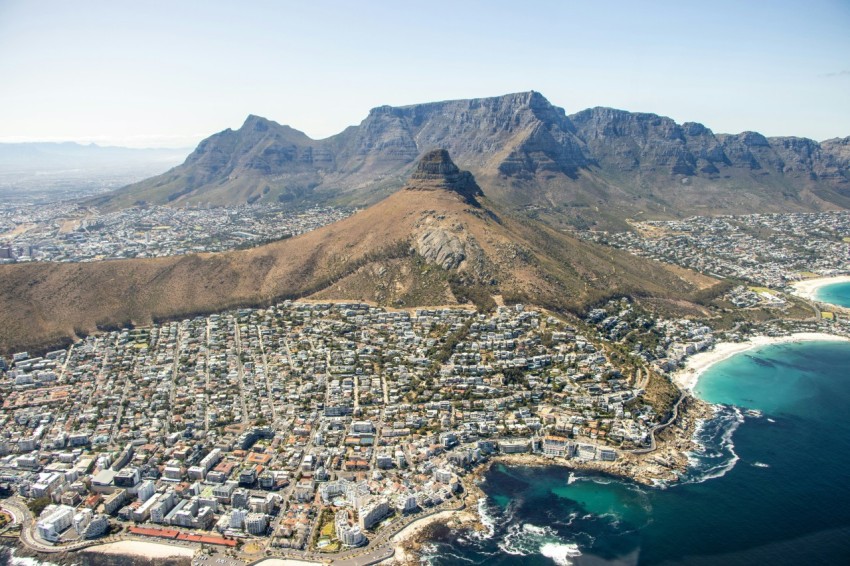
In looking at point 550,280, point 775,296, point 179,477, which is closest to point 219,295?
point 179,477

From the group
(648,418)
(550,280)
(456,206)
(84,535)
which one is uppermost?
(456,206)

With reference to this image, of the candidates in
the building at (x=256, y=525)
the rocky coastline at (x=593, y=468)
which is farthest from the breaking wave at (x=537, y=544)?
the building at (x=256, y=525)

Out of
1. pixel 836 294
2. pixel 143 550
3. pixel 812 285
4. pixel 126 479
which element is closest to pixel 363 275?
pixel 126 479

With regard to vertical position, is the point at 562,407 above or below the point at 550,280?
below

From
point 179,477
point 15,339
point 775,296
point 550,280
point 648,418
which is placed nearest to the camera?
point 179,477

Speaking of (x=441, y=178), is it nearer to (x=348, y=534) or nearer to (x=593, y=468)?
(x=593, y=468)

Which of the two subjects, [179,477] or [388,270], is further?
[388,270]

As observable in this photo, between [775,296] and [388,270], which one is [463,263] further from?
[775,296]
